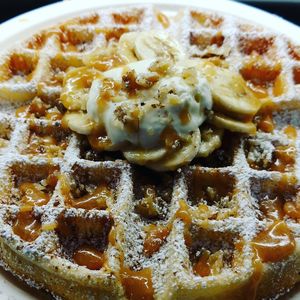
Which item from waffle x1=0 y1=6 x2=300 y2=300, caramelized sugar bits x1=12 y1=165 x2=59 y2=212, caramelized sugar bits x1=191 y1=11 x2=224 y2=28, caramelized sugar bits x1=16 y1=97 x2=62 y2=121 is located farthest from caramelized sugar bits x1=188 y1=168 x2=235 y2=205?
caramelized sugar bits x1=191 y1=11 x2=224 y2=28

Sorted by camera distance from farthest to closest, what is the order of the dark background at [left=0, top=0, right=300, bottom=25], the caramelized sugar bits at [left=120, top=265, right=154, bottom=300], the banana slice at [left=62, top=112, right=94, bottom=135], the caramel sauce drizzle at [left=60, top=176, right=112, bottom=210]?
the dark background at [left=0, top=0, right=300, bottom=25] < the banana slice at [left=62, top=112, right=94, bottom=135] < the caramel sauce drizzle at [left=60, top=176, right=112, bottom=210] < the caramelized sugar bits at [left=120, top=265, right=154, bottom=300]

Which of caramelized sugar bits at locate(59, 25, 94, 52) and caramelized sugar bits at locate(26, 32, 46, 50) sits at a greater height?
caramelized sugar bits at locate(26, 32, 46, 50)

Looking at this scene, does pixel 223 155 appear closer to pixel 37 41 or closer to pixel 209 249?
pixel 209 249

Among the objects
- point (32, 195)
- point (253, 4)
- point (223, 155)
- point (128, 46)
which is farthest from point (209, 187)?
point (253, 4)

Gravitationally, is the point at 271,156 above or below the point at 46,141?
below

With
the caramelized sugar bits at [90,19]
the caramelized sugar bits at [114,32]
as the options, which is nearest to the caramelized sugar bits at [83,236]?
the caramelized sugar bits at [114,32]

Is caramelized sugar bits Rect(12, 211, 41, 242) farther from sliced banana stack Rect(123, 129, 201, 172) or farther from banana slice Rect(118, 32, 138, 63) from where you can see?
banana slice Rect(118, 32, 138, 63)
